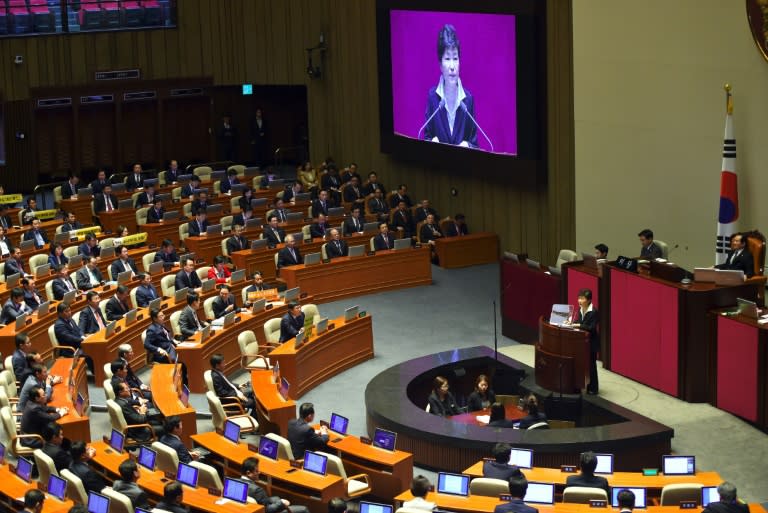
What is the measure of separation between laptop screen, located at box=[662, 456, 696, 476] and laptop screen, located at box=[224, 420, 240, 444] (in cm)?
433

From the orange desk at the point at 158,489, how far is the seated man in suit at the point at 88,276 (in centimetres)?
617

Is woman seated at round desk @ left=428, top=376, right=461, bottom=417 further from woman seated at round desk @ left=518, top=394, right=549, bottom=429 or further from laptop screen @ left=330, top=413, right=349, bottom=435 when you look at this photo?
laptop screen @ left=330, top=413, right=349, bottom=435

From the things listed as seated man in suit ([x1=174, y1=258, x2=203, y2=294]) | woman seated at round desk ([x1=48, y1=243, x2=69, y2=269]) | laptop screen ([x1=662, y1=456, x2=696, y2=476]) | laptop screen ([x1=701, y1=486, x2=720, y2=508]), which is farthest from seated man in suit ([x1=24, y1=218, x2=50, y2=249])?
laptop screen ([x1=701, y1=486, x2=720, y2=508])

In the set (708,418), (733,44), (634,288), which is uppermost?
(733,44)

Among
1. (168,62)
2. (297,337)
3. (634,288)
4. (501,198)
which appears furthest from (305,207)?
(634,288)

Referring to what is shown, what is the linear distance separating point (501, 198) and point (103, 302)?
26.2 feet

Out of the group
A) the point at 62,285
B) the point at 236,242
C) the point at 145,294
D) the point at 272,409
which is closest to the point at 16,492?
the point at 272,409

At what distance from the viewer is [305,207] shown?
24.5 m

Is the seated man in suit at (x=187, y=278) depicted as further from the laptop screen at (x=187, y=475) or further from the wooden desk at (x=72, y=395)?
the laptop screen at (x=187, y=475)

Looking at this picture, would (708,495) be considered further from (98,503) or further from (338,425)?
(98,503)

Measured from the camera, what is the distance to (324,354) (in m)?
16.6

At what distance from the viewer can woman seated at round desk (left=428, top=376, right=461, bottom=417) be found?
14.4 meters

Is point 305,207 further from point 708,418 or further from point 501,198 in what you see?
point 708,418

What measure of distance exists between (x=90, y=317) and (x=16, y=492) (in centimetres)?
554
